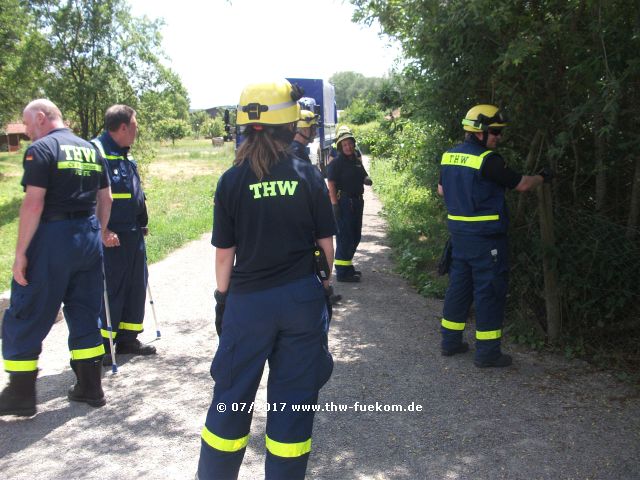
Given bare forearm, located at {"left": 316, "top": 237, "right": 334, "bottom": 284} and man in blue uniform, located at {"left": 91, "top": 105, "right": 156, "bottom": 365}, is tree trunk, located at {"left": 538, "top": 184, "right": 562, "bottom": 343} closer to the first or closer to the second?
bare forearm, located at {"left": 316, "top": 237, "right": 334, "bottom": 284}

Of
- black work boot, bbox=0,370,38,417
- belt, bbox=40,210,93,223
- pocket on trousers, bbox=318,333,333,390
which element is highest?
belt, bbox=40,210,93,223

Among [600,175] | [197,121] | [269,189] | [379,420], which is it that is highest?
[197,121]

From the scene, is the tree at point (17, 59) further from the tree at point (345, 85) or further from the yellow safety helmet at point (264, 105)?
the tree at point (345, 85)

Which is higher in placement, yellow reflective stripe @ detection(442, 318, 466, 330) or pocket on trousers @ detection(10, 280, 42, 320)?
pocket on trousers @ detection(10, 280, 42, 320)

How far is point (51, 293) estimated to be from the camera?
3980 mm

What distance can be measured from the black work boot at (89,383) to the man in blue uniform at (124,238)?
0.72 metres

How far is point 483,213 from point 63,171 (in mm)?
3121

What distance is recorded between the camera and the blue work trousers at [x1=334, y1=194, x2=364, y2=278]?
754cm

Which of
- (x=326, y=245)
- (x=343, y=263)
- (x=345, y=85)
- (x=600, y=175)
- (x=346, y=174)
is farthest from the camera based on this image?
(x=345, y=85)

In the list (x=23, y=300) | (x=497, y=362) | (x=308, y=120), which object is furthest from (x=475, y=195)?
(x=23, y=300)

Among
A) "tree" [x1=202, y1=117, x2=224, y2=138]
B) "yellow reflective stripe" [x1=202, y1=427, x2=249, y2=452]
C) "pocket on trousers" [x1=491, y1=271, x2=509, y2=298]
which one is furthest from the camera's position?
"tree" [x1=202, y1=117, x2=224, y2=138]

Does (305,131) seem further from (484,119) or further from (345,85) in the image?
(345,85)

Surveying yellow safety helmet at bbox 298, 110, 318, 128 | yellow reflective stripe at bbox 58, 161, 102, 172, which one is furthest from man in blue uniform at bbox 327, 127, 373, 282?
yellow reflective stripe at bbox 58, 161, 102, 172

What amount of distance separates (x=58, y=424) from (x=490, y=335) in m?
3.27
